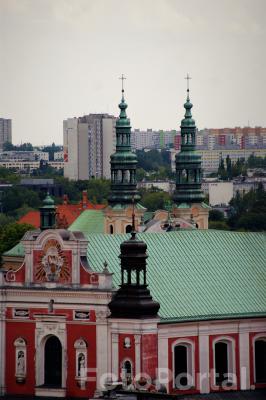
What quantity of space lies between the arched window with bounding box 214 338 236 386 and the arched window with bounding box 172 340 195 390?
46.0 inches

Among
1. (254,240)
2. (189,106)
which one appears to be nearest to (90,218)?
(189,106)

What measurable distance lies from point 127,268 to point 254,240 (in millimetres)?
9379

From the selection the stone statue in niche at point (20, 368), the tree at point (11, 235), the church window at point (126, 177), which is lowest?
the stone statue in niche at point (20, 368)

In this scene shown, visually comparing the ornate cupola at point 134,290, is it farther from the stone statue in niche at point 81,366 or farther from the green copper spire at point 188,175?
the green copper spire at point 188,175

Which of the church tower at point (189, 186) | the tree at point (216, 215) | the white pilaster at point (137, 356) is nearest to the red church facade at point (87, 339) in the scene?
the white pilaster at point (137, 356)

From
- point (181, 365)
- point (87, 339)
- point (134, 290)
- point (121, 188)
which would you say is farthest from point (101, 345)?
point (121, 188)

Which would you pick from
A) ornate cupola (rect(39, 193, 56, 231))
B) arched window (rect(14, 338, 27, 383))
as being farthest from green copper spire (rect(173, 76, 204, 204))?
arched window (rect(14, 338, 27, 383))

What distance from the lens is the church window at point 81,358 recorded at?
9344cm

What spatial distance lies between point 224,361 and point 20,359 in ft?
23.3

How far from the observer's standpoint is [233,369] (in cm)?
9500

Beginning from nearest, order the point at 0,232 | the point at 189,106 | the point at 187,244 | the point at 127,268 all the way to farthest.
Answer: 1. the point at 127,268
2. the point at 187,244
3. the point at 189,106
4. the point at 0,232

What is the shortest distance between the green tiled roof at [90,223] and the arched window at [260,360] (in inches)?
1418

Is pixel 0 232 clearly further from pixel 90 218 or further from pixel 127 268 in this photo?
pixel 127 268

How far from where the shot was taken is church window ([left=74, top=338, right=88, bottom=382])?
93438mm
